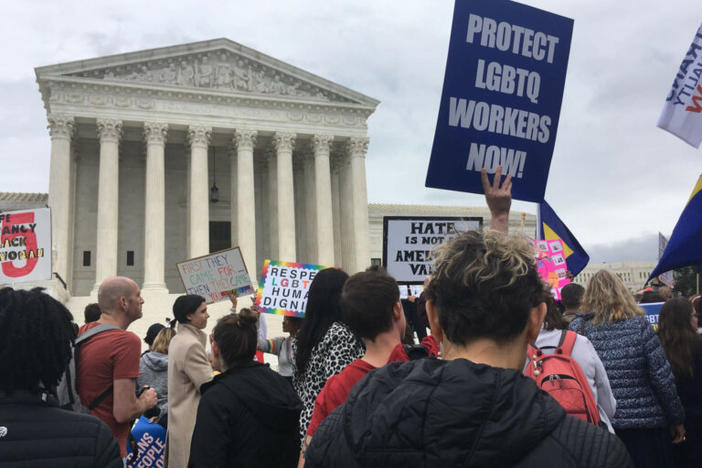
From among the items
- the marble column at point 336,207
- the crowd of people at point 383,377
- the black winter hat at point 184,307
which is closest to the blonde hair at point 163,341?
the crowd of people at point 383,377

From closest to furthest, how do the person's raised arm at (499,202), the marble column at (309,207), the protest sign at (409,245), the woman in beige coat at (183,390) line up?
the person's raised arm at (499,202)
the woman in beige coat at (183,390)
the protest sign at (409,245)
the marble column at (309,207)

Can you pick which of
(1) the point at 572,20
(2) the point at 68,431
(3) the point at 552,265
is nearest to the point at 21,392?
(2) the point at 68,431

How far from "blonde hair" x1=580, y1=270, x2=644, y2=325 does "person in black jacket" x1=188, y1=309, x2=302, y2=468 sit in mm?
2676

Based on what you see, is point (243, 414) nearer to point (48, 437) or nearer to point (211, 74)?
point (48, 437)

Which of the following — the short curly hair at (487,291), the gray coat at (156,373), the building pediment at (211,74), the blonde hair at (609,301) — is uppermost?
the building pediment at (211,74)

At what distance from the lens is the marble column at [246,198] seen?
3466cm

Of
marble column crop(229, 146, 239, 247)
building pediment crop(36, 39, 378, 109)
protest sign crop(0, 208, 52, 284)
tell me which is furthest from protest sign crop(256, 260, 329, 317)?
building pediment crop(36, 39, 378, 109)

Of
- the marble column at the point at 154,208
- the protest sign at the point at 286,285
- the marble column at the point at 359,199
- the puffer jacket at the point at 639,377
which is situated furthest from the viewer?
the marble column at the point at 359,199

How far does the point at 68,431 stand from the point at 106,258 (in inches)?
1254

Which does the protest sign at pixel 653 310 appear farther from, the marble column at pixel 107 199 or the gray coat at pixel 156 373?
the marble column at pixel 107 199

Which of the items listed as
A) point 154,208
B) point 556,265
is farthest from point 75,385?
point 154,208

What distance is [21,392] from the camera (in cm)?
277

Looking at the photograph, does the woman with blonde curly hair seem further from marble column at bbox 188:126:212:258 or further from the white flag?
marble column at bbox 188:126:212:258

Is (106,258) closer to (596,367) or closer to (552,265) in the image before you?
(552,265)
